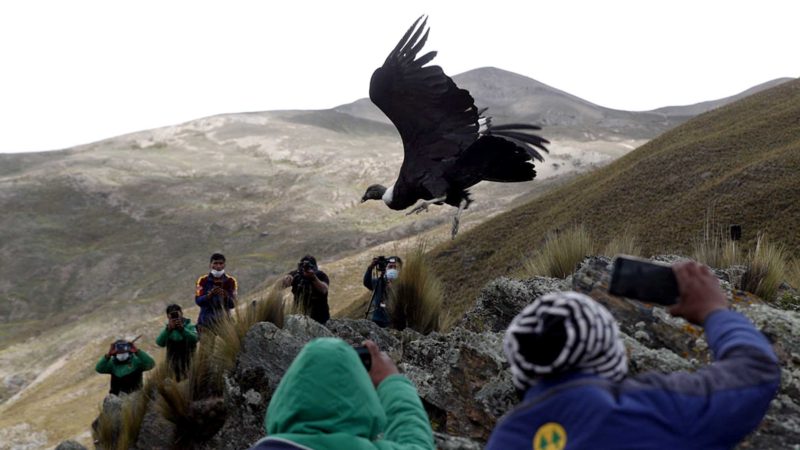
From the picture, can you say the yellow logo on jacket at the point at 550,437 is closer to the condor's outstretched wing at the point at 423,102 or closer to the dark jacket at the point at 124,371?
the condor's outstretched wing at the point at 423,102

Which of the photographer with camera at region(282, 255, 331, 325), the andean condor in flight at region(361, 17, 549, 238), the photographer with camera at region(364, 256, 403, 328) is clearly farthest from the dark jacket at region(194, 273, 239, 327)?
the andean condor in flight at region(361, 17, 549, 238)

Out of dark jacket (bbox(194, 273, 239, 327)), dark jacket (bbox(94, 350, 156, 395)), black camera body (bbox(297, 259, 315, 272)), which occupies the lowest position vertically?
dark jacket (bbox(94, 350, 156, 395))

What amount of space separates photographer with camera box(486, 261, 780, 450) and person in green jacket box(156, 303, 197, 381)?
19.0 ft

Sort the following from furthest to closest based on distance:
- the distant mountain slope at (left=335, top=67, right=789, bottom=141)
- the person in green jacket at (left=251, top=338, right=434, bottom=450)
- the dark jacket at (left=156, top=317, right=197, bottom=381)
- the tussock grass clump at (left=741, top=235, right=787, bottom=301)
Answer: the distant mountain slope at (left=335, top=67, right=789, bottom=141) < the dark jacket at (left=156, top=317, right=197, bottom=381) < the tussock grass clump at (left=741, top=235, right=787, bottom=301) < the person in green jacket at (left=251, top=338, right=434, bottom=450)

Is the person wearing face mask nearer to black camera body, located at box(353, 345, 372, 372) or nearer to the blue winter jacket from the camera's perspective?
black camera body, located at box(353, 345, 372, 372)

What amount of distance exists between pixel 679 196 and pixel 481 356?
11.6m

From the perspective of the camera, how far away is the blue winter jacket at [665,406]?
151cm

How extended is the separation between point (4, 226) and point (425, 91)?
187 ft

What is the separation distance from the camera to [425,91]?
23.9 feet

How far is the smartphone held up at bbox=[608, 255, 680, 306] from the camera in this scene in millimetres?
1723

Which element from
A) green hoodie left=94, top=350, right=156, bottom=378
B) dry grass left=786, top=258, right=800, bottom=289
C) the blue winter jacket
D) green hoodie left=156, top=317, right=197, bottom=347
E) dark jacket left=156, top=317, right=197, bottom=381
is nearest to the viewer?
the blue winter jacket

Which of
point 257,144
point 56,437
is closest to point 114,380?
point 56,437

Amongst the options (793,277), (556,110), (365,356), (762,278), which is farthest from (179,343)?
(556,110)

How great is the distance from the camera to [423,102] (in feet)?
24.4
